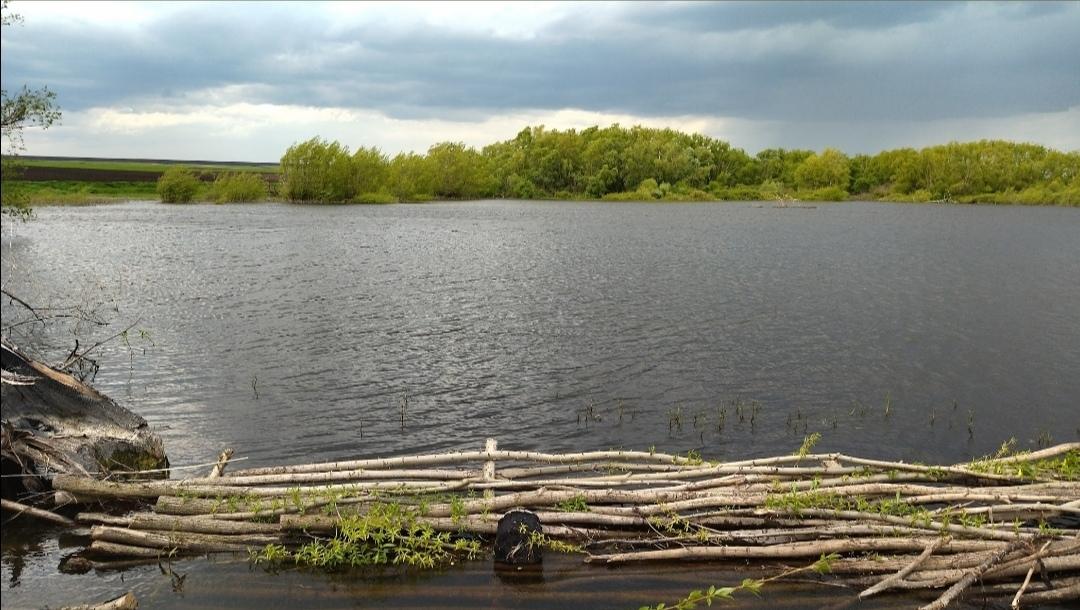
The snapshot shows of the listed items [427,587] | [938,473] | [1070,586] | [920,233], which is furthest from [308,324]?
[920,233]

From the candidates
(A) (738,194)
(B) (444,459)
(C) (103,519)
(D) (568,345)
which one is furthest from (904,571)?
(A) (738,194)

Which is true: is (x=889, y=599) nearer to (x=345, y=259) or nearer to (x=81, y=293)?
(x=81, y=293)

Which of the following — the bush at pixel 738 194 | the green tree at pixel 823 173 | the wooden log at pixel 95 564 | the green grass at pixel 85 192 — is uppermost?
the green tree at pixel 823 173

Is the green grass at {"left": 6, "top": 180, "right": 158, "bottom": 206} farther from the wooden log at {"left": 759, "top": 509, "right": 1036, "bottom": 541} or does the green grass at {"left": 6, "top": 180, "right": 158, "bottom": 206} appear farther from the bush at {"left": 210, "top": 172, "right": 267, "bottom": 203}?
the wooden log at {"left": 759, "top": 509, "right": 1036, "bottom": 541}

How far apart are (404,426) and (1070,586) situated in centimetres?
1276

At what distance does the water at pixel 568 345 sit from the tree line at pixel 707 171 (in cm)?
9707

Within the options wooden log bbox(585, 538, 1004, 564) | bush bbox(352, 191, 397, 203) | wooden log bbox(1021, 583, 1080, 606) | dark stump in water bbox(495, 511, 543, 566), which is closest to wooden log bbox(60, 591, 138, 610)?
dark stump in water bbox(495, 511, 543, 566)

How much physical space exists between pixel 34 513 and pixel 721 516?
957 cm

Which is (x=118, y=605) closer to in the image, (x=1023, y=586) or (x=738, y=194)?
(x=1023, y=586)

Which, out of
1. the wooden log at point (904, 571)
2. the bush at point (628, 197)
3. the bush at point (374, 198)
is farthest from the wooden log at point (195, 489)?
the bush at point (628, 197)

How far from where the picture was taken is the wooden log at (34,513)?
11.4 meters

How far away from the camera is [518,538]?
1077cm

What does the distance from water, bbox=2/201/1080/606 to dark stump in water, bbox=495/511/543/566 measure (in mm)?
5434

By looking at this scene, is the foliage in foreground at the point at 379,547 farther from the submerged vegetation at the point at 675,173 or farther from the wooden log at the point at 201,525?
the submerged vegetation at the point at 675,173
